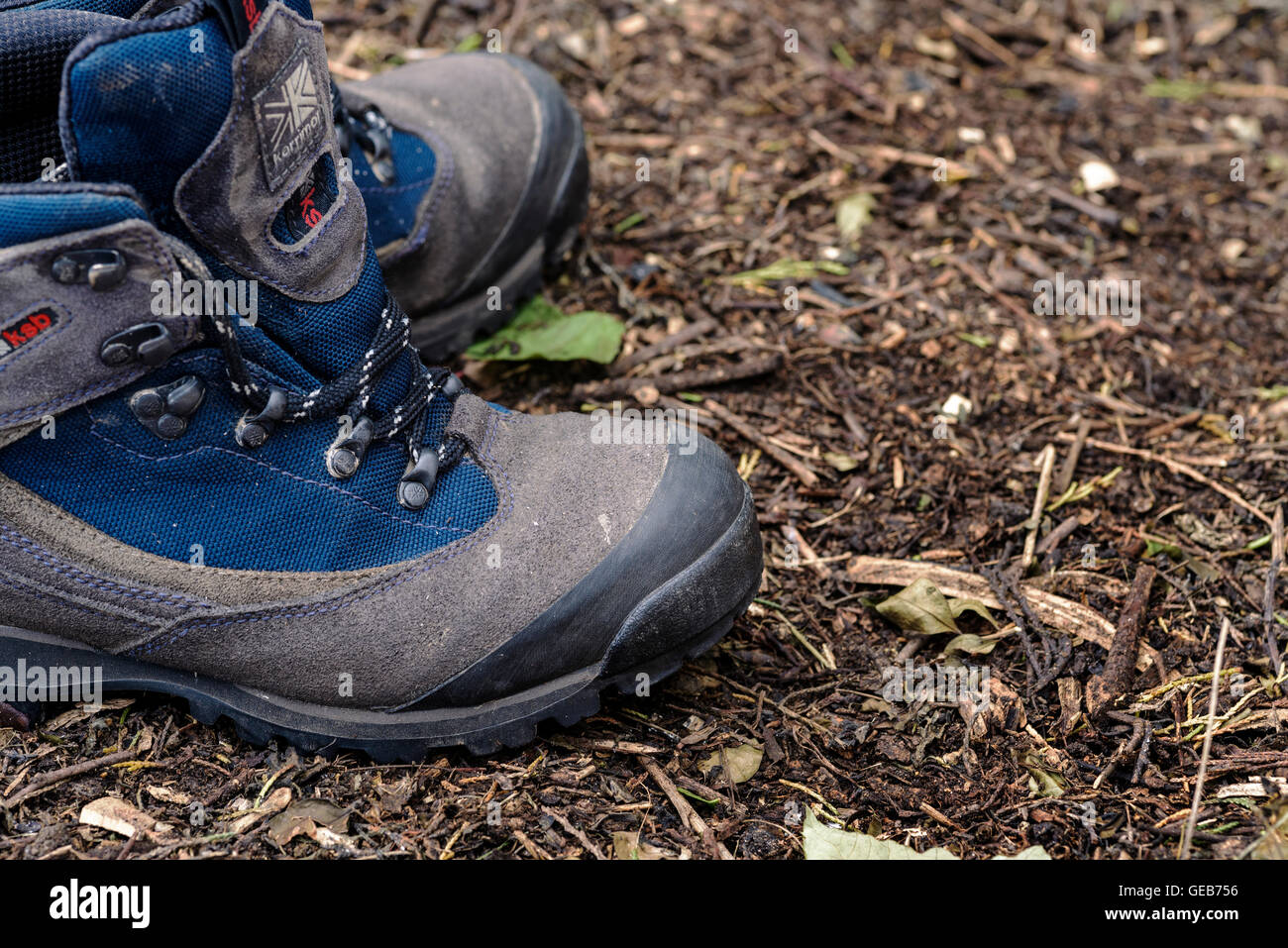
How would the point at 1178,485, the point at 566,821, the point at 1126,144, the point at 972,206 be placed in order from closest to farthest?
1. the point at 566,821
2. the point at 1178,485
3. the point at 972,206
4. the point at 1126,144

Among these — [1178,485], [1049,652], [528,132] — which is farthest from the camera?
[528,132]

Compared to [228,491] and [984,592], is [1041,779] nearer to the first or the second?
[984,592]

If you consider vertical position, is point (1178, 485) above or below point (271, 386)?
below

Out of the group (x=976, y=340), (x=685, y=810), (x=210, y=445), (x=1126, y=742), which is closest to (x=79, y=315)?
(x=210, y=445)

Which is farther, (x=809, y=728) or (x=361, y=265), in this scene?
(x=809, y=728)

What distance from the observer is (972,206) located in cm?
330

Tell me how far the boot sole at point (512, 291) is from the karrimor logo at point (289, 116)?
3.28 feet

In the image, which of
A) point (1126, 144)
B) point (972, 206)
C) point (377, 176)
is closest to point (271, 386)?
point (377, 176)

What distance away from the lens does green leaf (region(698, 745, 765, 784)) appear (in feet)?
6.11

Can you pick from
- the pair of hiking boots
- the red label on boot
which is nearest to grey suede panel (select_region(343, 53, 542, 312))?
the pair of hiking boots

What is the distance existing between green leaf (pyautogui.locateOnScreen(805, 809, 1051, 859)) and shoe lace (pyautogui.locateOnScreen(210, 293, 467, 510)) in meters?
0.79

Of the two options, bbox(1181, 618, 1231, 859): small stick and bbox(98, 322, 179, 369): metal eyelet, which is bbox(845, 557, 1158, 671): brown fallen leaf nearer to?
bbox(1181, 618, 1231, 859): small stick

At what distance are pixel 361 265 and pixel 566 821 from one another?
2.98ft
